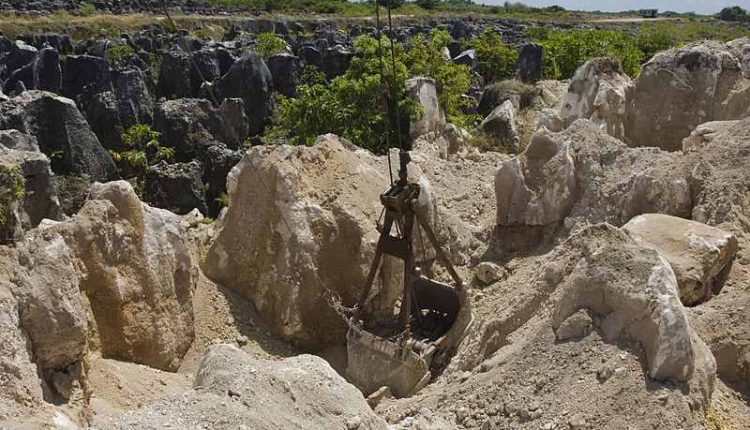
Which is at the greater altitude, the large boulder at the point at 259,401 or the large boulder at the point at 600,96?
the large boulder at the point at 600,96

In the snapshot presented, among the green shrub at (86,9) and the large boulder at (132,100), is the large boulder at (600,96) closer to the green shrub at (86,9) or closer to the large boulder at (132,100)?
the large boulder at (132,100)

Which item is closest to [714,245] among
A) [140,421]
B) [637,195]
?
[637,195]

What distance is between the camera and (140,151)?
922 inches

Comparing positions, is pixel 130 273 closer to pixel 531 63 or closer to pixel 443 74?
pixel 443 74

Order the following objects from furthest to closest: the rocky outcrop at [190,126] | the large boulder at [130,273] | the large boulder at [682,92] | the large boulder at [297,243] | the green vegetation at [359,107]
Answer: the rocky outcrop at [190,126] → the green vegetation at [359,107] → the large boulder at [682,92] → the large boulder at [297,243] → the large boulder at [130,273]

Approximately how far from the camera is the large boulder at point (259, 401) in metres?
5.57

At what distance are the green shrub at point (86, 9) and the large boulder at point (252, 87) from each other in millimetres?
36392

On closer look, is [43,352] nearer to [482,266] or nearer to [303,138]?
[482,266]

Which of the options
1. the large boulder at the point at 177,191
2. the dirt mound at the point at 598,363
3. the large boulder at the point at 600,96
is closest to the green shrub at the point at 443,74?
the large boulder at the point at 600,96

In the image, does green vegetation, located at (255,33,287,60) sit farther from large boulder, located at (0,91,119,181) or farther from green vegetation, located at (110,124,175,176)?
large boulder, located at (0,91,119,181)

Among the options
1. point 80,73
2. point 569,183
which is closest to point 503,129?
point 569,183

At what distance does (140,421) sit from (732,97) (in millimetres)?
13209

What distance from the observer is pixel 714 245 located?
873 cm

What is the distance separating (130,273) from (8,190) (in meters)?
1.76
